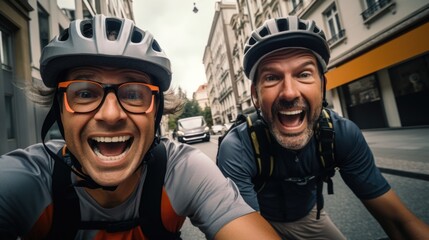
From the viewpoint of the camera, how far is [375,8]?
9766mm

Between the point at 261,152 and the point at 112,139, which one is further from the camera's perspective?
the point at 261,152

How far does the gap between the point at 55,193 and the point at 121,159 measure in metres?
0.40

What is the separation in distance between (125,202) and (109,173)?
0.73ft

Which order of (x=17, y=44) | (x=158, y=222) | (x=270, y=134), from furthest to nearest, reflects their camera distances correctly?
(x=17, y=44) → (x=270, y=134) → (x=158, y=222)

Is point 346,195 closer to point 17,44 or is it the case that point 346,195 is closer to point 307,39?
point 307,39

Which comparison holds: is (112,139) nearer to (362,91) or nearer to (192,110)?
(362,91)

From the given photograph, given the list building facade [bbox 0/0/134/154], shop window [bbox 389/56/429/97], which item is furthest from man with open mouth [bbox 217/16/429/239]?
shop window [bbox 389/56/429/97]

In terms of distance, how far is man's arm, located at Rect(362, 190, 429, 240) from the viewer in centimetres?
140

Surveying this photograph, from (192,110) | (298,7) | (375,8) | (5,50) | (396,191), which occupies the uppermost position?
(298,7)

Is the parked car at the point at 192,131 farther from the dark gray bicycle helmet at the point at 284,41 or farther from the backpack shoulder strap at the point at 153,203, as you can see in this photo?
the backpack shoulder strap at the point at 153,203

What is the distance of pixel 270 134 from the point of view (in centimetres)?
183

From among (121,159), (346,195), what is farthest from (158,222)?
(346,195)

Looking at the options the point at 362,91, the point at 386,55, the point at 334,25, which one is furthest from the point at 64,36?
the point at 334,25

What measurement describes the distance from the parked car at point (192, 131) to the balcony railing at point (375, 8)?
483 inches
